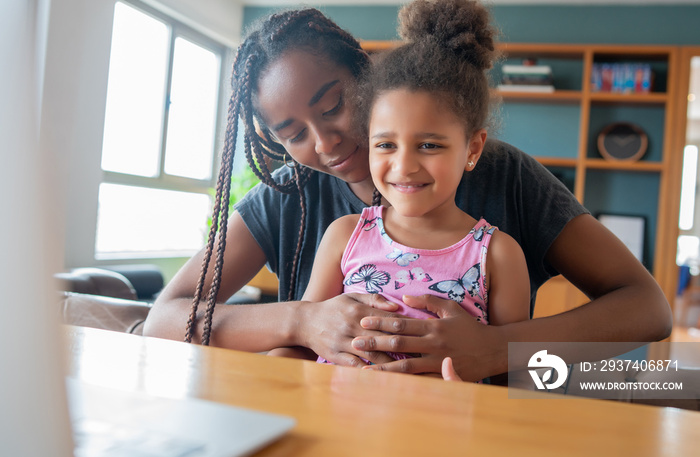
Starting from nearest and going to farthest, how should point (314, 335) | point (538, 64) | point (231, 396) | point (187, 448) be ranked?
point (187, 448), point (231, 396), point (314, 335), point (538, 64)

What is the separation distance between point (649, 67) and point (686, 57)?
0.29 m

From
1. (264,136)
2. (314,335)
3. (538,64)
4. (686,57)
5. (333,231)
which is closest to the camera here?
(314,335)

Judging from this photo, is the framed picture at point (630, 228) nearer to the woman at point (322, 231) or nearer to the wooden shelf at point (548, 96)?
the wooden shelf at point (548, 96)

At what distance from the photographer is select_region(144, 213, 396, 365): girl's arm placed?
1.03 m

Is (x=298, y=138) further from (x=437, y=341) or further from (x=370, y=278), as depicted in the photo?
(x=437, y=341)

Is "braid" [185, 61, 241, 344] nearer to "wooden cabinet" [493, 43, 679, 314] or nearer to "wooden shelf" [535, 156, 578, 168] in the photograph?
"wooden cabinet" [493, 43, 679, 314]

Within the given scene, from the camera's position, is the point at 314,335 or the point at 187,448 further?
the point at 314,335

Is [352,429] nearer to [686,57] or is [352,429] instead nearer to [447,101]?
[447,101]

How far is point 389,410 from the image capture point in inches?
17.6

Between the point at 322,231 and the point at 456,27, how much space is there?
580 millimetres

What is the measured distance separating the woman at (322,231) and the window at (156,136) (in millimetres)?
3548

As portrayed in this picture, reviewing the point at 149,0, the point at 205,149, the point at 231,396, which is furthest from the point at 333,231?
the point at 205,149

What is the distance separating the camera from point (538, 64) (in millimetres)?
5188

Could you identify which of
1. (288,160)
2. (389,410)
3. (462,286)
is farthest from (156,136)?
(389,410)
